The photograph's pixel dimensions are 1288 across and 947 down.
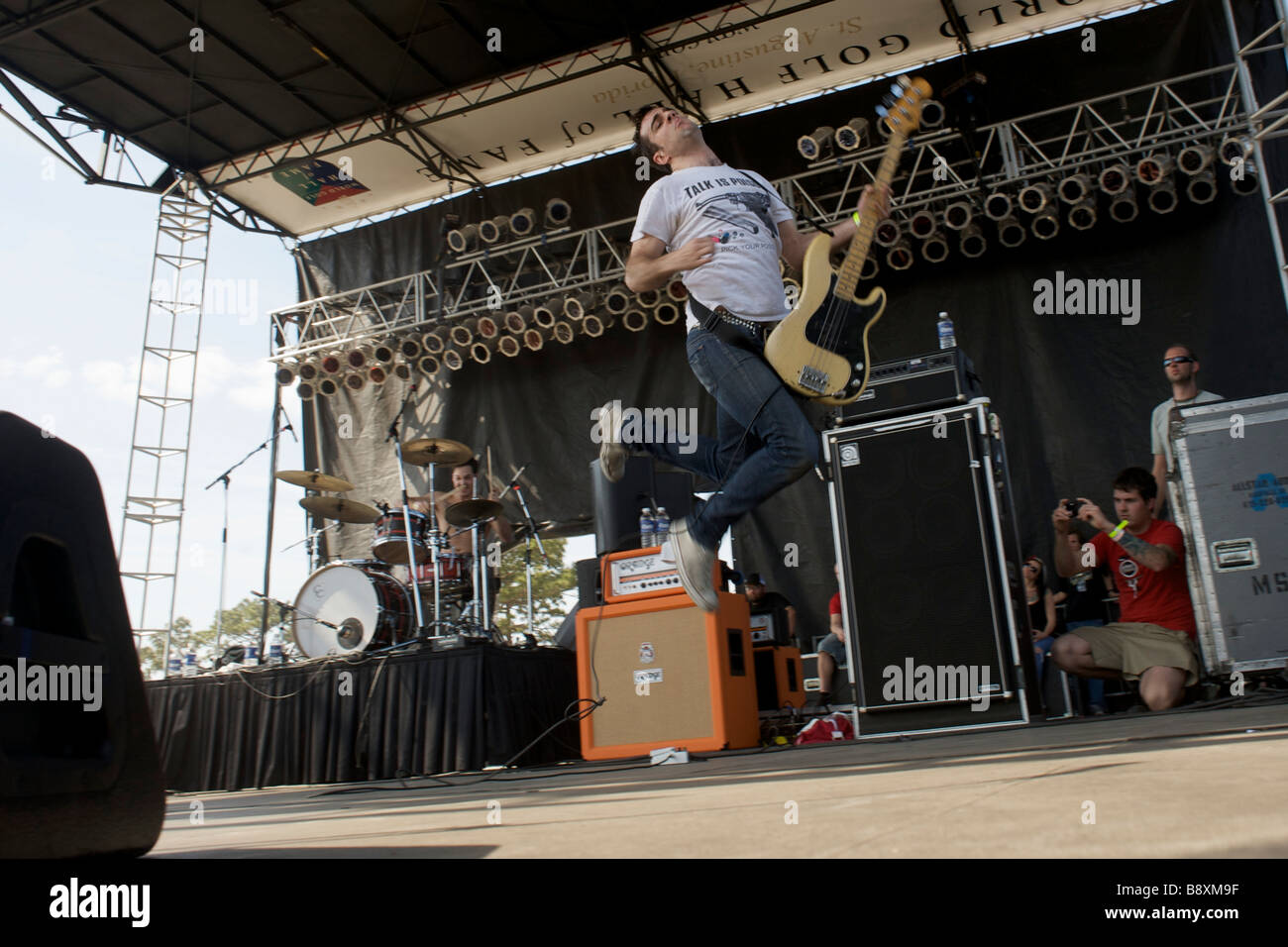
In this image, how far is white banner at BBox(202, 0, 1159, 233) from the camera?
743 cm

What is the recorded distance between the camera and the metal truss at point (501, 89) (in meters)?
7.43

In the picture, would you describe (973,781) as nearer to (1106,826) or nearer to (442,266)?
(1106,826)

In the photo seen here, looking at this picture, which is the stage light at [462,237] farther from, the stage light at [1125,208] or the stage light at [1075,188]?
the stage light at [1125,208]

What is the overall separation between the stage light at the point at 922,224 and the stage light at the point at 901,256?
109 mm

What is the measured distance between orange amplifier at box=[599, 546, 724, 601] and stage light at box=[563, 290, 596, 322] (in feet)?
12.3

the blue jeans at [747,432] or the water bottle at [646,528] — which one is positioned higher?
the water bottle at [646,528]

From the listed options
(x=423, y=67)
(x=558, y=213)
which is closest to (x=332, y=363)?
(x=558, y=213)

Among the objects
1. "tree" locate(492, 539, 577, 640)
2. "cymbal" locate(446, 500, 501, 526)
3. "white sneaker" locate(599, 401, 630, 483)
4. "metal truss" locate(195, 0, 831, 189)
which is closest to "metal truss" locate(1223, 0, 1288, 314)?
"metal truss" locate(195, 0, 831, 189)

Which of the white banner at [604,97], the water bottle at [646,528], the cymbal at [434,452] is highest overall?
the white banner at [604,97]

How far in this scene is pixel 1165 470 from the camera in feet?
15.9

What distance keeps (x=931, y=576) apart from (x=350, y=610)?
3.35 meters

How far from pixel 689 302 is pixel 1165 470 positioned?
10.8 feet

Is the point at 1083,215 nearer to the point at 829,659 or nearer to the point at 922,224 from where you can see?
the point at 922,224

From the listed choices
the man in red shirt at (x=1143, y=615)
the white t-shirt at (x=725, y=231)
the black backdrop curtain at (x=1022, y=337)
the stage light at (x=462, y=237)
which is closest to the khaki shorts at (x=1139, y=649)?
the man in red shirt at (x=1143, y=615)
